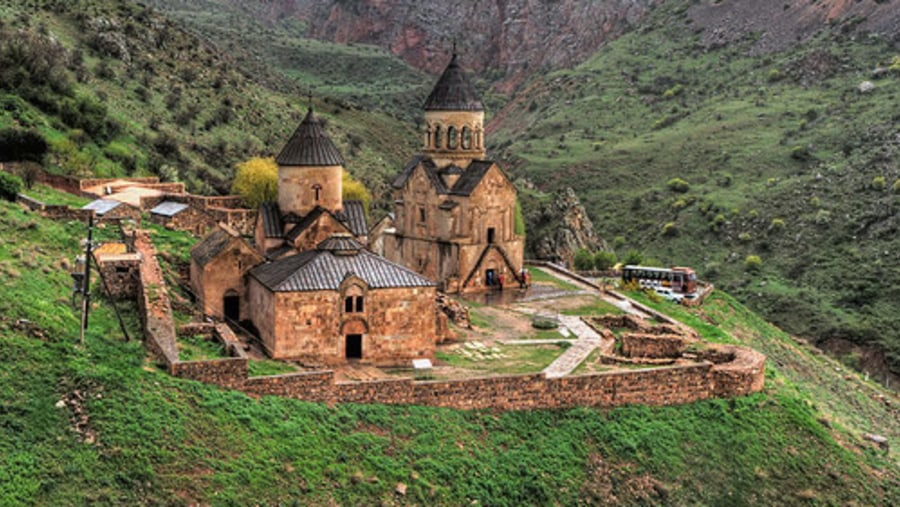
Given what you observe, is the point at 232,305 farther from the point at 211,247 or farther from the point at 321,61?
the point at 321,61

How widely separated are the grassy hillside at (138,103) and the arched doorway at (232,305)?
14.1 m

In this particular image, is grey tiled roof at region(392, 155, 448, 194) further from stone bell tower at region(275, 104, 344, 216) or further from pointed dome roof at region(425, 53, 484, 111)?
stone bell tower at region(275, 104, 344, 216)

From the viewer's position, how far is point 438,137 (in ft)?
121

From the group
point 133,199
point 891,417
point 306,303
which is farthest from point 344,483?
point 891,417

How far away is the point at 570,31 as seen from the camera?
123m

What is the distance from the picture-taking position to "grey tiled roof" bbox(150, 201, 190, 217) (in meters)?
32.4

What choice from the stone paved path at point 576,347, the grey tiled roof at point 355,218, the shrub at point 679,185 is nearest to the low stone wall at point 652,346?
the stone paved path at point 576,347

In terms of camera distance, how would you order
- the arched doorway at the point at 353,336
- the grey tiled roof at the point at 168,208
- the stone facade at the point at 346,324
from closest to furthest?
the stone facade at the point at 346,324 → the arched doorway at the point at 353,336 → the grey tiled roof at the point at 168,208

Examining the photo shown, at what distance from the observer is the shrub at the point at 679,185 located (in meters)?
63.5

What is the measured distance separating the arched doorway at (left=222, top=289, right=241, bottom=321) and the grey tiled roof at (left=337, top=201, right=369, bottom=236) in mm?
4430

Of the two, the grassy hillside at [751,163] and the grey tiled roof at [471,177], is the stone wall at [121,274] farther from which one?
the grassy hillside at [751,163]

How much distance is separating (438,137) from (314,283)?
14354mm

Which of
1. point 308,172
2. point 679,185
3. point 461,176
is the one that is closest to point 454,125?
point 461,176

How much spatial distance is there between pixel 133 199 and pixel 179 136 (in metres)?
19.6
